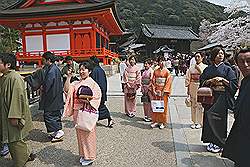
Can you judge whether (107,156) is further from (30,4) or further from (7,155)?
(30,4)

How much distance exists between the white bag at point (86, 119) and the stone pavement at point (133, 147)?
574 mm

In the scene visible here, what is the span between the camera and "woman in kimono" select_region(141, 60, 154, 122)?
6211mm

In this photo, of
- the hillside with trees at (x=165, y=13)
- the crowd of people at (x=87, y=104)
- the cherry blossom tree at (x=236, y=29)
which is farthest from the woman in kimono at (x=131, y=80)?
the hillside with trees at (x=165, y=13)

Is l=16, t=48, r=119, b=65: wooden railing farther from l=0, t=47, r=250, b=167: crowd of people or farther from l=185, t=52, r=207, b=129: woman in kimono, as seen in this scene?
l=0, t=47, r=250, b=167: crowd of people

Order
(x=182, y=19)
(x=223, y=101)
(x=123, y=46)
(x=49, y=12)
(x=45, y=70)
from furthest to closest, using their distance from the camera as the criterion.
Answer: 1. (x=182, y=19)
2. (x=123, y=46)
3. (x=49, y=12)
4. (x=45, y=70)
5. (x=223, y=101)

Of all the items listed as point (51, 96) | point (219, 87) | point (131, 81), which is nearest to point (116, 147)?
point (51, 96)

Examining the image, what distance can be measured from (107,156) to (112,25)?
72.4 feet

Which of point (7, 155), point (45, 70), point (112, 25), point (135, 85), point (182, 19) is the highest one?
point (182, 19)

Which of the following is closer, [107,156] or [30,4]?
[107,156]

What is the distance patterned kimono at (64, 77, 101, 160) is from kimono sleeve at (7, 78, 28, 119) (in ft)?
2.13

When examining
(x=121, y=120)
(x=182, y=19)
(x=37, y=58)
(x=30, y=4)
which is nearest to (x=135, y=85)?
(x=121, y=120)

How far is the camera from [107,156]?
161 inches

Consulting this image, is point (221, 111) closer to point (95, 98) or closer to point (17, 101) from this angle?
point (95, 98)

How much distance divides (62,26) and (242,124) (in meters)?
18.9
